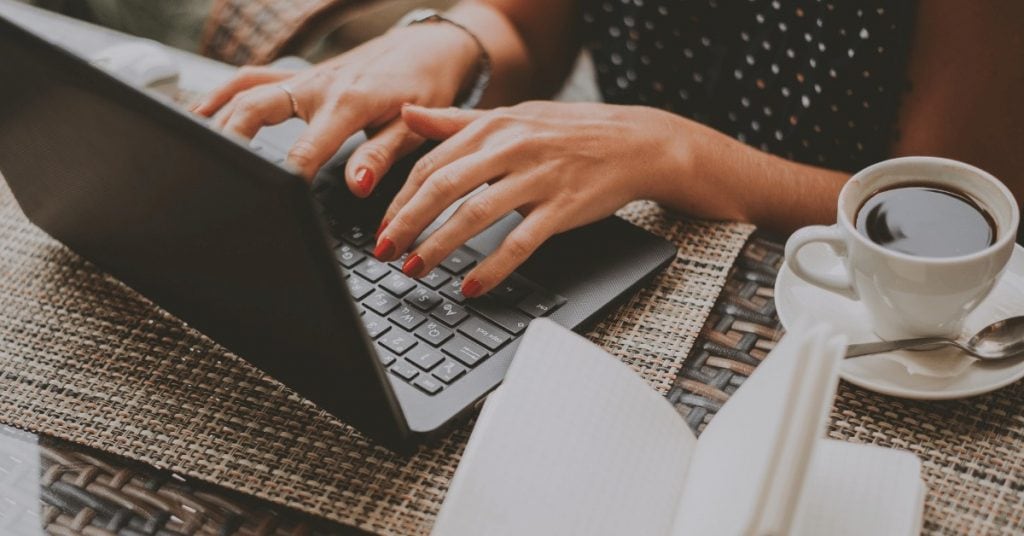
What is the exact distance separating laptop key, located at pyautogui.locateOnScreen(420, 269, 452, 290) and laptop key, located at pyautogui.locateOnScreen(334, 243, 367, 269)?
0.05 metres

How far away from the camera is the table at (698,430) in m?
0.48

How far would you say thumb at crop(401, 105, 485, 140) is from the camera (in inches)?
27.9

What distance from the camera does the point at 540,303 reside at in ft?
1.93

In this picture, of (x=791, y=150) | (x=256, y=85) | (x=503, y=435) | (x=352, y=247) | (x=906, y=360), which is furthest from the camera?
(x=791, y=150)

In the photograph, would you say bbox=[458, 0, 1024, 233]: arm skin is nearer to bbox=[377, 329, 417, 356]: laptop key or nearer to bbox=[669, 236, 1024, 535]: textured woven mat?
bbox=[669, 236, 1024, 535]: textured woven mat

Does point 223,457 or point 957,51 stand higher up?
point 957,51

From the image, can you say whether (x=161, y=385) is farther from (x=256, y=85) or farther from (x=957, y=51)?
(x=957, y=51)

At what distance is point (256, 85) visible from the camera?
0.78 m

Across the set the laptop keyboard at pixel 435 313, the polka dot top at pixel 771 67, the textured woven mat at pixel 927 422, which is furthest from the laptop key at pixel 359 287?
the polka dot top at pixel 771 67

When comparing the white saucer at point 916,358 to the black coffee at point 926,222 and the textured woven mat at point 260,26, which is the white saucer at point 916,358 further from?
the textured woven mat at point 260,26

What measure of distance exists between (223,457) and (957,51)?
0.61 meters

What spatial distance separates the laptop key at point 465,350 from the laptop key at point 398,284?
2.4 inches

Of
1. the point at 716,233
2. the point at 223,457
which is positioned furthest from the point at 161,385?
the point at 716,233

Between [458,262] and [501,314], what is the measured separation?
0.22 feet
